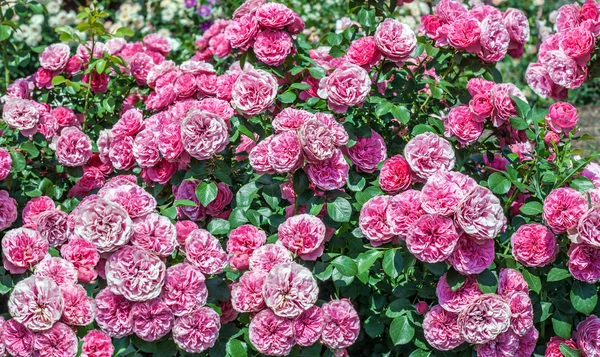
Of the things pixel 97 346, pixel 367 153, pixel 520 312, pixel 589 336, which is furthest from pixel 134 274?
pixel 589 336

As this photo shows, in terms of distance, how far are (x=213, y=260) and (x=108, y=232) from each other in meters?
0.28

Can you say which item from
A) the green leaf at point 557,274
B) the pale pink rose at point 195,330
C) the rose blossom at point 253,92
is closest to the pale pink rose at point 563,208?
the green leaf at point 557,274

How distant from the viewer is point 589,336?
7.04 ft

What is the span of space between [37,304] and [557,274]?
137 cm

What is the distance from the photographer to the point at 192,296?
6.28ft

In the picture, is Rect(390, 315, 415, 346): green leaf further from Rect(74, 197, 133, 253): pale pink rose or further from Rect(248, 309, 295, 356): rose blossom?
Rect(74, 197, 133, 253): pale pink rose

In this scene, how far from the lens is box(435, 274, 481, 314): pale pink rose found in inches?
78.7

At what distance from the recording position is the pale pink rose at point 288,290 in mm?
1892

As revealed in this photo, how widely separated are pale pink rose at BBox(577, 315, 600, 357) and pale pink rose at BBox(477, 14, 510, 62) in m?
0.84

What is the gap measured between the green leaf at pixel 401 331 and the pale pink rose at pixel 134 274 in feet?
2.20

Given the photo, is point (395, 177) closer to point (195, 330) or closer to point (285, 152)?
point (285, 152)

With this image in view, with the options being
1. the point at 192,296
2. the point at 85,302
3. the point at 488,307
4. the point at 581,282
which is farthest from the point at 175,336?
the point at 581,282

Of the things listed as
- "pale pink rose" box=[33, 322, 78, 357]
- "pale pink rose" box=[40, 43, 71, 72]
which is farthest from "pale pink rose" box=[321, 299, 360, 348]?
"pale pink rose" box=[40, 43, 71, 72]

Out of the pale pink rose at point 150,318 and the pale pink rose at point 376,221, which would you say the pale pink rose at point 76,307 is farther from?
the pale pink rose at point 376,221
